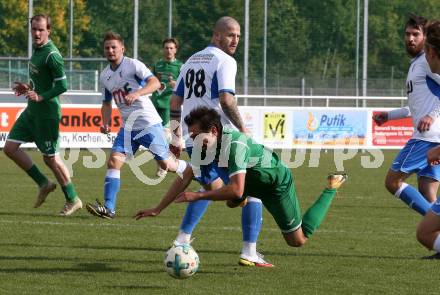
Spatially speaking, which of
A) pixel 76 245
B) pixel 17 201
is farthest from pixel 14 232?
pixel 17 201

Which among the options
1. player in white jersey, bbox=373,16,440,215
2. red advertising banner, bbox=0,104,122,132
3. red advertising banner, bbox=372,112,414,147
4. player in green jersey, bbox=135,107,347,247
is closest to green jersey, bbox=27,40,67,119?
player in green jersey, bbox=135,107,347,247

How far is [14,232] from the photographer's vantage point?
10852mm

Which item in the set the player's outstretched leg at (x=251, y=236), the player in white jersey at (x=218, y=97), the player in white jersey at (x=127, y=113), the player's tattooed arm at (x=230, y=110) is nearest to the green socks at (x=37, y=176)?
the player in white jersey at (x=127, y=113)

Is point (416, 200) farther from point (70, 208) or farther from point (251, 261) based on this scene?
point (70, 208)

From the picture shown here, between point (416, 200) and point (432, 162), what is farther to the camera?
point (416, 200)

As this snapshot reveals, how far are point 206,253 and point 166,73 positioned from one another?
31.7ft

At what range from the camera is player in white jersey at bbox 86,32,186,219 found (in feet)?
40.2

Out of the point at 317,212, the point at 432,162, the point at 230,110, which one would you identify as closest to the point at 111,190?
the point at 230,110

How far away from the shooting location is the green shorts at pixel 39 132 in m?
12.7

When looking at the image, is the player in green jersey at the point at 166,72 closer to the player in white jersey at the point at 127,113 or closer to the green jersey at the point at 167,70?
the green jersey at the point at 167,70

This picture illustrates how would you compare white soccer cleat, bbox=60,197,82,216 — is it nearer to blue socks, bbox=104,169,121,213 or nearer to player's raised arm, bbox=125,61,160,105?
blue socks, bbox=104,169,121,213

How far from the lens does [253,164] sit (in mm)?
8250

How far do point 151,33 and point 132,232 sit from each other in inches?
1725

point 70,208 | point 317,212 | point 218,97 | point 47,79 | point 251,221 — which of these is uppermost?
point 47,79
